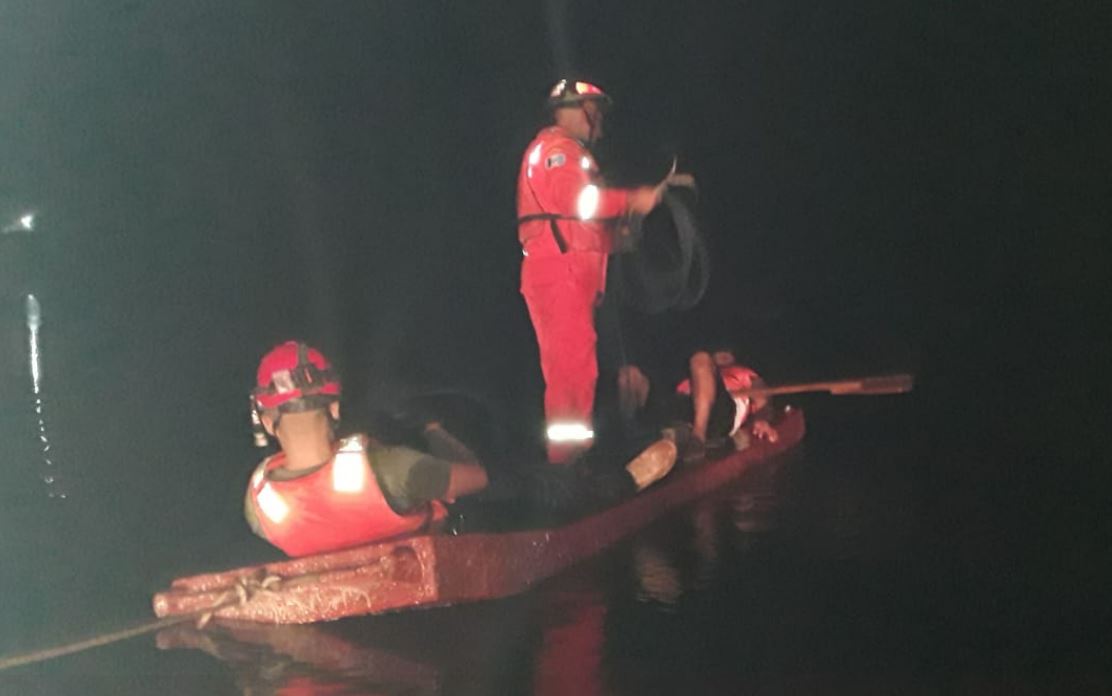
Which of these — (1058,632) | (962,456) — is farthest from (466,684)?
(962,456)

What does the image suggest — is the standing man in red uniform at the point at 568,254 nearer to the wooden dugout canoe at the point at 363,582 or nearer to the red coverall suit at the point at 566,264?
the red coverall suit at the point at 566,264

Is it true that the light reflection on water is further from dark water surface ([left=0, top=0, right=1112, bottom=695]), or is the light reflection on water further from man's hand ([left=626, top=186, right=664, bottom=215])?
man's hand ([left=626, top=186, right=664, bottom=215])

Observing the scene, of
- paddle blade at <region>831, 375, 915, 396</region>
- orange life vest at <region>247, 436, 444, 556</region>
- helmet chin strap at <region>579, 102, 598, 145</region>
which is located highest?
helmet chin strap at <region>579, 102, 598, 145</region>

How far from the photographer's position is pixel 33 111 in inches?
225

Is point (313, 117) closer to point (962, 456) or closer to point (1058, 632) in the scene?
point (962, 456)

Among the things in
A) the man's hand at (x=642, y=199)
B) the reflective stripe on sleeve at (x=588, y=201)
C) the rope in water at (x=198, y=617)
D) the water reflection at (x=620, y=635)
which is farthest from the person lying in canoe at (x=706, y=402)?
the rope in water at (x=198, y=617)

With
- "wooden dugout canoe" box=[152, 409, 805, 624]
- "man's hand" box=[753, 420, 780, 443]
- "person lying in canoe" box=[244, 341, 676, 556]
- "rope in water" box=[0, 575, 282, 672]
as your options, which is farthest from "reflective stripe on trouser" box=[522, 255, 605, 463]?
"man's hand" box=[753, 420, 780, 443]

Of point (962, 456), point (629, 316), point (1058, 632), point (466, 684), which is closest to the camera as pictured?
point (466, 684)

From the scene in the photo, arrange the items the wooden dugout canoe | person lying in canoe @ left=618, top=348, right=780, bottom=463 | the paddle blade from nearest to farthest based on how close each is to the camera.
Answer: the wooden dugout canoe < person lying in canoe @ left=618, top=348, right=780, bottom=463 < the paddle blade

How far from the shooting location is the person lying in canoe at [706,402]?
19.2ft

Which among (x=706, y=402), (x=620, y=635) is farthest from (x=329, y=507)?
(x=706, y=402)

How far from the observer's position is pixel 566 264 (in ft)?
16.7

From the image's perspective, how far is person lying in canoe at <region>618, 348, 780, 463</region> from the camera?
5.87m

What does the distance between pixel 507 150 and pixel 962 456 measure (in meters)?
3.27
